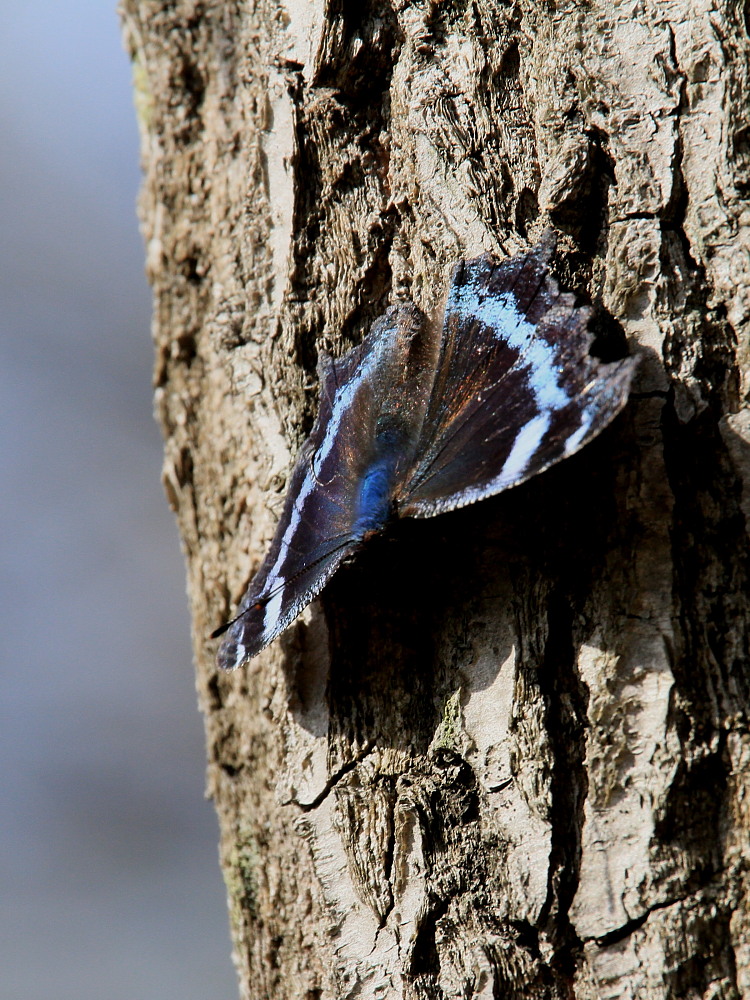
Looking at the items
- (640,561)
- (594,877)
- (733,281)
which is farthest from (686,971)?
(733,281)

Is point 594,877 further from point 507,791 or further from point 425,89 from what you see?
point 425,89

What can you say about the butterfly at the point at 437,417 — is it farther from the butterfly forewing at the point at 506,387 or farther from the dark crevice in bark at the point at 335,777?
the dark crevice in bark at the point at 335,777

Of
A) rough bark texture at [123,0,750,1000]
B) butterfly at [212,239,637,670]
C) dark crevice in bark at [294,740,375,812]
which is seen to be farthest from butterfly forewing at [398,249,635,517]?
dark crevice in bark at [294,740,375,812]

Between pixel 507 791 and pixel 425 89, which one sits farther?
pixel 425 89

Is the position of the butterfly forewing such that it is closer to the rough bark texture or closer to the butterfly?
the butterfly

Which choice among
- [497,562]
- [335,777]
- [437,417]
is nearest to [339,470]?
[437,417]
